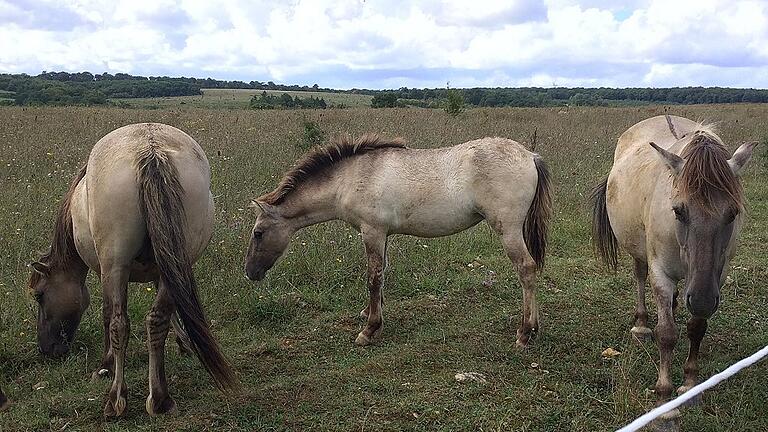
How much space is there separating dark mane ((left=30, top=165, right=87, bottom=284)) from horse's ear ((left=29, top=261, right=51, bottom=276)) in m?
0.03

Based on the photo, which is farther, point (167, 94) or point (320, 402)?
point (167, 94)

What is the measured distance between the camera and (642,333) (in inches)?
195

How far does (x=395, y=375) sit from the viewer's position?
436cm

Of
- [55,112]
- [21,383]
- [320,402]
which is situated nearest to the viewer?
[320,402]

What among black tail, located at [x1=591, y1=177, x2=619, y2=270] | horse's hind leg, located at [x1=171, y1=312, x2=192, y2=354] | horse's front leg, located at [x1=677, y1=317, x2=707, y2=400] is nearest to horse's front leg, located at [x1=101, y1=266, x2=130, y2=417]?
horse's hind leg, located at [x1=171, y1=312, x2=192, y2=354]

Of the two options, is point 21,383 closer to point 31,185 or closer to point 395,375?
point 395,375

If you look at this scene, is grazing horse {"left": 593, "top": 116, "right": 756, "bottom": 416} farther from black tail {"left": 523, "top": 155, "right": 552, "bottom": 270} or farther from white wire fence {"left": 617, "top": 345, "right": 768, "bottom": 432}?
white wire fence {"left": 617, "top": 345, "right": 768, "bottom": 432}

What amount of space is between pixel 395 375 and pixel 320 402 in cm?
65

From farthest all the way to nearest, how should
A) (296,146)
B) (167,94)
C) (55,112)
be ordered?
(167,94)
(55,112)
(296,146)

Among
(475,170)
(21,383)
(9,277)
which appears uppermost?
(475,170)

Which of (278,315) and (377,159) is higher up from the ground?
(377,159)

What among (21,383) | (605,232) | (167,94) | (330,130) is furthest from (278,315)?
(167,94)

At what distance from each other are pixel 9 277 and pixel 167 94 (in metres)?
38.6

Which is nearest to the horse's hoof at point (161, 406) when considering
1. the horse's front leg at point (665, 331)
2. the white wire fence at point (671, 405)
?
the white wire fence at point (671, 405)
